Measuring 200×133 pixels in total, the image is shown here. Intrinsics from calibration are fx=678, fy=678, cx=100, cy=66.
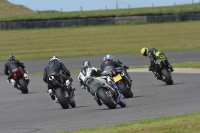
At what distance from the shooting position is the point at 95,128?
10.8 m

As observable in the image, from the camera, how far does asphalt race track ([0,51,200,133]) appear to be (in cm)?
1232

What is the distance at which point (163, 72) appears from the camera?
2139 centimetres

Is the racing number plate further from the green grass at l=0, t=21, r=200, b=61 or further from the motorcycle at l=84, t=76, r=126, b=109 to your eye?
the green grass at l=0, t=21, r=200, b=61

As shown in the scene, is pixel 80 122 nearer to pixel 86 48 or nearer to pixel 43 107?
pixel 43 107

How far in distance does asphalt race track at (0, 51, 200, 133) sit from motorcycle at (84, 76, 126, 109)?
0.20 m

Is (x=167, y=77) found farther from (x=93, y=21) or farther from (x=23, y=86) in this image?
(x=93, y=21)

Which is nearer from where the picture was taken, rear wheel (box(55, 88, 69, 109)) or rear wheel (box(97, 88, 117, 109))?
rear wheel (box(97, 88, 117, 109))

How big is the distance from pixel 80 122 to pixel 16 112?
3794mm

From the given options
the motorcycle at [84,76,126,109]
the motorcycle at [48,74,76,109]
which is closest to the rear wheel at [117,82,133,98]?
the motorcycle at [48,74,76,109]

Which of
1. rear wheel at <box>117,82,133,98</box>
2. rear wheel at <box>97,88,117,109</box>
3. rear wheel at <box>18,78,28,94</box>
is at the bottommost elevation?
rear wheel at <box>18,78,28,94</box>

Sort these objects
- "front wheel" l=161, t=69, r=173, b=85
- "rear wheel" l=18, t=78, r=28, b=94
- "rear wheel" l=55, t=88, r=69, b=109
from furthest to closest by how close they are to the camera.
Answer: "rear wheel" l=18, t=78, r=28, b=94
"front wheel" l=161, t=69, r=173, b=85
"rear wheel" l=55, t=88, r=69, b=109

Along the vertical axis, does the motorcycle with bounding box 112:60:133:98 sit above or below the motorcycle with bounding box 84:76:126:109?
below

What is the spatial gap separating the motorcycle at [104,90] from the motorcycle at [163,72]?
6.73 metres

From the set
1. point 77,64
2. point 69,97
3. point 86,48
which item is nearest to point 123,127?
point 69,97
